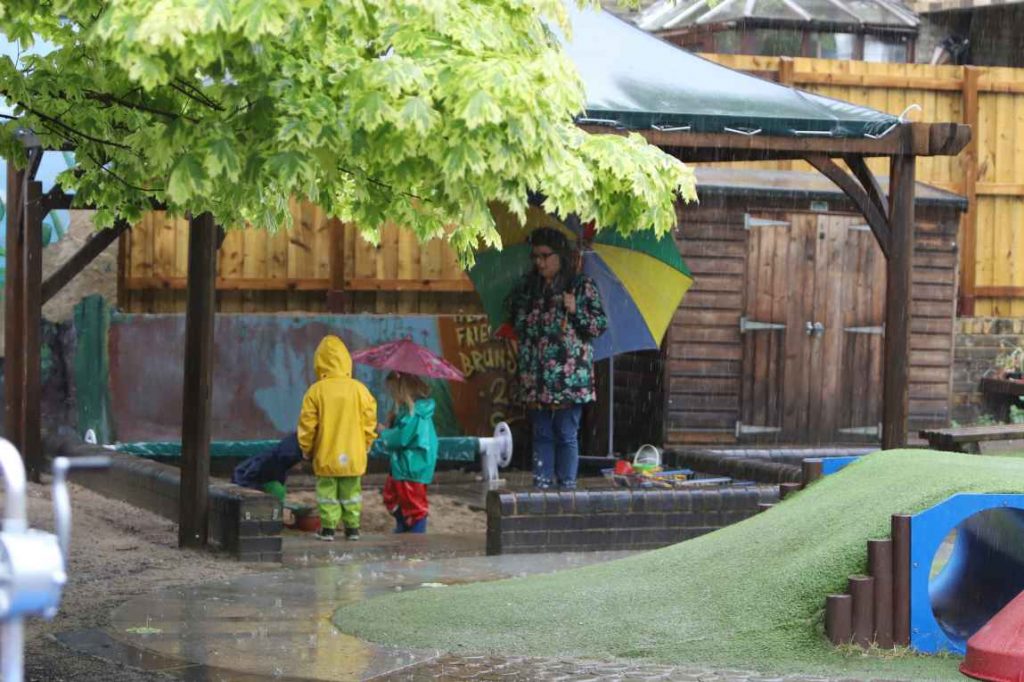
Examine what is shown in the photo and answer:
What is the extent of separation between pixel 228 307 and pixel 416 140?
10716mm

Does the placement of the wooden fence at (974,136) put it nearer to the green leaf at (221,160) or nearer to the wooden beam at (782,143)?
the wooden beam at (782,143)

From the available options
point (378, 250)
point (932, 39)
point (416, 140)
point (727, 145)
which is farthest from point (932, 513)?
point (932, 39)

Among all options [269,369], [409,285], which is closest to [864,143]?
[269,369]

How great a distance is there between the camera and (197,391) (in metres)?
10.2

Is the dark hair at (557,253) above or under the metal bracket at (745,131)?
under

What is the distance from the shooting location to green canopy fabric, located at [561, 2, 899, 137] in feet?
32.8

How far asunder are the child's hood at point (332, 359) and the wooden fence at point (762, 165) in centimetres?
424

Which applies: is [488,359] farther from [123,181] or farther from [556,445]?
[123,181]

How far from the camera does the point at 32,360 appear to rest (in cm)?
1304

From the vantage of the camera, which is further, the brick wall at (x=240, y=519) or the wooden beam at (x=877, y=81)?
the wooden beam at (x=877, y=81)

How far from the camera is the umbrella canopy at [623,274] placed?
12.8 m

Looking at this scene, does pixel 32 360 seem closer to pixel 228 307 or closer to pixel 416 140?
pixel 228 307

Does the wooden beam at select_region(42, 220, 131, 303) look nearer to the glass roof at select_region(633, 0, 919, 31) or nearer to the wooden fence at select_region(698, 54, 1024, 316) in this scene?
the wooden fence at select_region(698, 54, 1024, 316)

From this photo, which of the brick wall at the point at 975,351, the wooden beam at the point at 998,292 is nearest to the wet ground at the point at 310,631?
the brick wall at the point at 975,351
